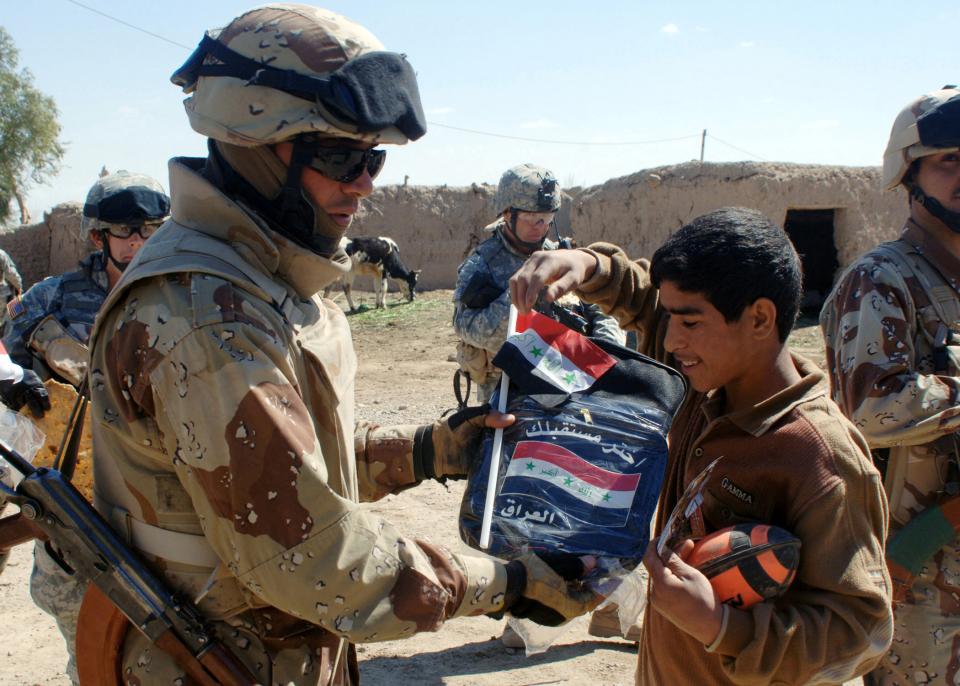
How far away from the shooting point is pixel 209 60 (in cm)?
204

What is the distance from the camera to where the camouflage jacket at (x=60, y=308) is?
14.1 ft

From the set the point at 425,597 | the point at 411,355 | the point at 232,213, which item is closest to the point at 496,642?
the point at 425,597

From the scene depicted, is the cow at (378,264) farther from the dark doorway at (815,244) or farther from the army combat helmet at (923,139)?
the army combat helmet at (923,139)

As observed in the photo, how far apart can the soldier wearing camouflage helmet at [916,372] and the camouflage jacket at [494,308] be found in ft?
8.47

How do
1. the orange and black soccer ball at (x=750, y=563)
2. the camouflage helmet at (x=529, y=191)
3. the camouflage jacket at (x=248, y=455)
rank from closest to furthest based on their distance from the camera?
the camouflage jacket at (x=248, y=455)
the orange and black soccer ball at (x=750, y=563)
the camouflage helmet at (x=529, y=191)

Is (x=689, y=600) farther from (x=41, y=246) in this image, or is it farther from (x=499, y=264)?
(x=41, y=246)

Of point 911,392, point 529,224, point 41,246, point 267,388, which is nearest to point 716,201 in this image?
point 529,224

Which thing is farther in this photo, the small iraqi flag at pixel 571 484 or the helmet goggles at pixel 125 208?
the helmet goggles at pixel 125 208

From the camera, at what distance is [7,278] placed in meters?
9.77

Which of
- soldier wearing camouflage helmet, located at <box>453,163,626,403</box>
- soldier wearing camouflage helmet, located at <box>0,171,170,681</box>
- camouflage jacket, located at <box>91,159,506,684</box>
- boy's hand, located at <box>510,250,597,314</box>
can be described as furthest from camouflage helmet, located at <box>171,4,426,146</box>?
soldier wearing camouflage helmet, located at <box>453,163,626,403</box>

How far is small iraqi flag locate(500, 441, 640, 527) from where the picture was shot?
6.98 ft

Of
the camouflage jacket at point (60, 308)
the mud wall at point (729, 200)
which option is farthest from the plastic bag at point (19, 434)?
the mud wall at point (729, 200)

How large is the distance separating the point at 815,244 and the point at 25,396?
17212 millimetres

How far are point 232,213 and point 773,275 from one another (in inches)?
48.2
